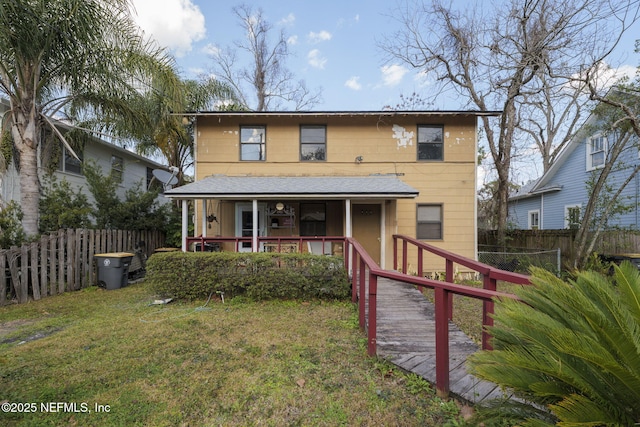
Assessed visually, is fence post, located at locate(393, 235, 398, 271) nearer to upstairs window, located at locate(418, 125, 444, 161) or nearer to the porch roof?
the porch roof

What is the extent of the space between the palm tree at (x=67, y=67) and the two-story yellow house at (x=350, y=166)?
6.61 ft

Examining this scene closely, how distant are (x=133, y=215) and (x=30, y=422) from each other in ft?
26.1

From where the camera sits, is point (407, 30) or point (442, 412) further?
point (407, 30)

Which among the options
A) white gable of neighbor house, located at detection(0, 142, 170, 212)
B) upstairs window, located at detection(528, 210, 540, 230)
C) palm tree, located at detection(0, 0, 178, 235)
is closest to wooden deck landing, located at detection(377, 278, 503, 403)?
palm tree, located at detection(0, 0, 178, 235)

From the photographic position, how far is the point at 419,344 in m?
3.61

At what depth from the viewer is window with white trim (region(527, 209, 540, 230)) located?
52.5ft

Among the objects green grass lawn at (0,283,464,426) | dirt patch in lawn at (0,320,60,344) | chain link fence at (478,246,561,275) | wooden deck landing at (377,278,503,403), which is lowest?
dirt patch in lawn at (0,320,60,344)

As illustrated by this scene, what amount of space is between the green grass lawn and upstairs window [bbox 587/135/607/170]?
13134 mm

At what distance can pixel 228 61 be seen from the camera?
17312 millimetres

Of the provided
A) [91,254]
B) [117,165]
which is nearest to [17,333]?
[91,254]

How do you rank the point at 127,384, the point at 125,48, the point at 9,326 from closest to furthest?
the point at 127,384 → the point at 9,326 → the point at 125,48

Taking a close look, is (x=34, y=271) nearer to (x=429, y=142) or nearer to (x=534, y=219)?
(x=429, y=142)

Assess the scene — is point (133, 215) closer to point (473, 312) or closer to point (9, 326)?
point (9, 326)

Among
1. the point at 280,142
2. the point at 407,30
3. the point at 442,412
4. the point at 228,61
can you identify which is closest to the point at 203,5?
the point at 228,61
